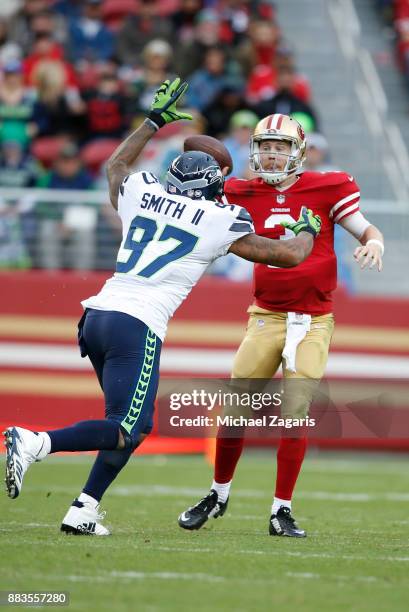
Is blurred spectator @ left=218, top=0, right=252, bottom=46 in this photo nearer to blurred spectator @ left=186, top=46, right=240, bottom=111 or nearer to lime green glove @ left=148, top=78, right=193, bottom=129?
blurred spectator @ left=186, top=46, right=240, bottom=111

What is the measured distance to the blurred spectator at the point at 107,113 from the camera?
13156 millimetres

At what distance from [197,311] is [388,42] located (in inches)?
253

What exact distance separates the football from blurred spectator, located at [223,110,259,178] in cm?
494

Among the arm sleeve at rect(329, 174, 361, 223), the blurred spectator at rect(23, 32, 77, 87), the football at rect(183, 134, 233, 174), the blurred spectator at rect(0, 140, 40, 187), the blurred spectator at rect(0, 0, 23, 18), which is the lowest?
the blurred spectator at rect(0, 140, 40, 187)

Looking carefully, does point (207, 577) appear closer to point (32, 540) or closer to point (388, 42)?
point (32, 540)

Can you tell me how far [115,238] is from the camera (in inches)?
453

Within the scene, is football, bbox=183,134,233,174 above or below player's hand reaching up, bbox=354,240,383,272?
above

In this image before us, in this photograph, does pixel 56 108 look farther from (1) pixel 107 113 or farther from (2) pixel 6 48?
(2) pixel 6 48

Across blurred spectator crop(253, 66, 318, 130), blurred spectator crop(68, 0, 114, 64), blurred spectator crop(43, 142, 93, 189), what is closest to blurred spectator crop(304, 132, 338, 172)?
blurred spectator crop(253, 66, 318, 130)

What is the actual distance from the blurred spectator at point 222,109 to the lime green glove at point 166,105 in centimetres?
655

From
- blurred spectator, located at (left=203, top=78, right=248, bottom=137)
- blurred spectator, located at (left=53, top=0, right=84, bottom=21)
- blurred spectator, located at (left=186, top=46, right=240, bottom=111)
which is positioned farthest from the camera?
blurred spectator, located at (left=53, top=0, right=84, bottom=21)

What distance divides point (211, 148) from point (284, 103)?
6.51 meters

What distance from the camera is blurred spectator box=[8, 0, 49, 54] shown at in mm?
14492

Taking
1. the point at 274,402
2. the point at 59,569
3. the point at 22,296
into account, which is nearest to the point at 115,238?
the point at 22,296
